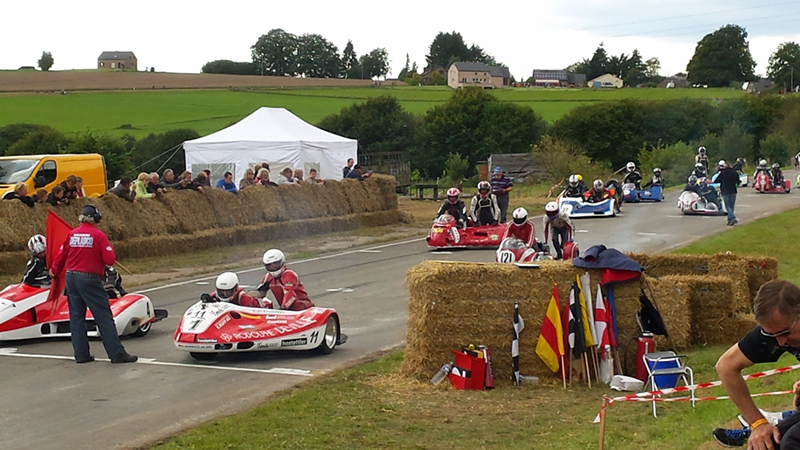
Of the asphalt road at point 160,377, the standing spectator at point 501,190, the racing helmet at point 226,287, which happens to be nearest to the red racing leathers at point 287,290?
the racing helmet at point 226,287

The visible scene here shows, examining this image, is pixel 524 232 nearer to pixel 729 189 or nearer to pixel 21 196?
pixel 21 196

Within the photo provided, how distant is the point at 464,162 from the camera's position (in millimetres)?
59219

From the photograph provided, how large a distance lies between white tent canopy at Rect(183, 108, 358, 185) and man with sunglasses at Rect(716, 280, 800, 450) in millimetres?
29933

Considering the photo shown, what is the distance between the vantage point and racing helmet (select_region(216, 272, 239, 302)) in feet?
39.3

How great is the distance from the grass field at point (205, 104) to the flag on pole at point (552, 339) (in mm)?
51871

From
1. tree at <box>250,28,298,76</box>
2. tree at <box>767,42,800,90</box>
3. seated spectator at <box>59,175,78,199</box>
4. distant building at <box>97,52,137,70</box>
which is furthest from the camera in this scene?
distant building at <box>97,52,137,70</box>

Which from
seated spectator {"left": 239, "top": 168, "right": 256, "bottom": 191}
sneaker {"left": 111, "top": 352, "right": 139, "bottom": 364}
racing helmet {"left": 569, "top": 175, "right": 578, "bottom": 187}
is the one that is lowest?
sneaker {"left": 111, "top": 352, "right": 139, "bottom": 364}

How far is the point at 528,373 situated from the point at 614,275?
1.43 m

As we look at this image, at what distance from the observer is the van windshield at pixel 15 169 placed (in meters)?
24.7

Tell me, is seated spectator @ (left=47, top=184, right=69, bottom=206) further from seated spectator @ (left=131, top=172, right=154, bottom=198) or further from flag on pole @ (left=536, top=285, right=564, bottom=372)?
flag on pole @ (left=536, top=285, right=564, bottom=372)

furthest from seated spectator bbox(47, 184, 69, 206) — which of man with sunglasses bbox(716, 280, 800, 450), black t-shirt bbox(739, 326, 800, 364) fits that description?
black t-shirt bbox(739, 326, 800, 364)

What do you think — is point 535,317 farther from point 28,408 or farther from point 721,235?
point 721,235

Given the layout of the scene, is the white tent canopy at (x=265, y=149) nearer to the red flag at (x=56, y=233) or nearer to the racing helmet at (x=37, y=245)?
the racing helmet at (x=37, y=245)

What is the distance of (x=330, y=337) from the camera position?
12180mm
